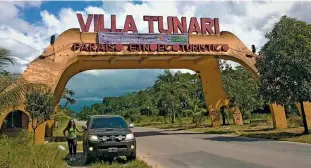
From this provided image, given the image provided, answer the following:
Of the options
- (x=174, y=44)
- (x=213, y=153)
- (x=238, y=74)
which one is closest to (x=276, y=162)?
(x=213, y=153)

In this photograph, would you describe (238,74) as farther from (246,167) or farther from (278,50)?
(246,167)

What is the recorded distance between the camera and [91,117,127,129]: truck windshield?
13992mm

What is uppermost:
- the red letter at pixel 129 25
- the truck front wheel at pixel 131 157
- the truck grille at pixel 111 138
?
the red letter at pixel 129 25

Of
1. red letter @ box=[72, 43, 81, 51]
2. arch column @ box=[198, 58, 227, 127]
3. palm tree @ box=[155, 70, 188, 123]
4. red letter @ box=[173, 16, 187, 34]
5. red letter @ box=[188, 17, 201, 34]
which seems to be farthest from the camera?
palm tree @ box=[155, 70, 188, 123]

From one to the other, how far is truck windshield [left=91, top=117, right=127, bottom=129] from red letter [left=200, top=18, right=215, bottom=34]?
1786 cm

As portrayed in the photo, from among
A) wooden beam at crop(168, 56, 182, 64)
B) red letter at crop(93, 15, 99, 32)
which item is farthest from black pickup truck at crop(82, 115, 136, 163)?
wooden beam at crop(168, 56, 182, 64)

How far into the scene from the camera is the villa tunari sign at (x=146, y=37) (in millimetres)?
27297

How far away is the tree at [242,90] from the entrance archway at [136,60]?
2.14 metres

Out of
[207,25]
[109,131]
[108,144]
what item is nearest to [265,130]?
[207,25]

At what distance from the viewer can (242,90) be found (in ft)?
136

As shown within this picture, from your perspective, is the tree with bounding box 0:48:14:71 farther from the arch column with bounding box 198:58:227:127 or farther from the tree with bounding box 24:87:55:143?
the arch column with bounding box 198:58:227:127

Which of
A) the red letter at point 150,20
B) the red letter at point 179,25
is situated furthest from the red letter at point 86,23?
the red letter at point 179,25

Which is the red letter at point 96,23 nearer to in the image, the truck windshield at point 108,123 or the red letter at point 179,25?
the red letter at point 179,25

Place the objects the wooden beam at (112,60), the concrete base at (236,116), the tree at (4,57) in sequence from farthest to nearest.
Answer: the concrete base at (236,116)
the wooden beam at (112,60)
the tree at (4,57)
